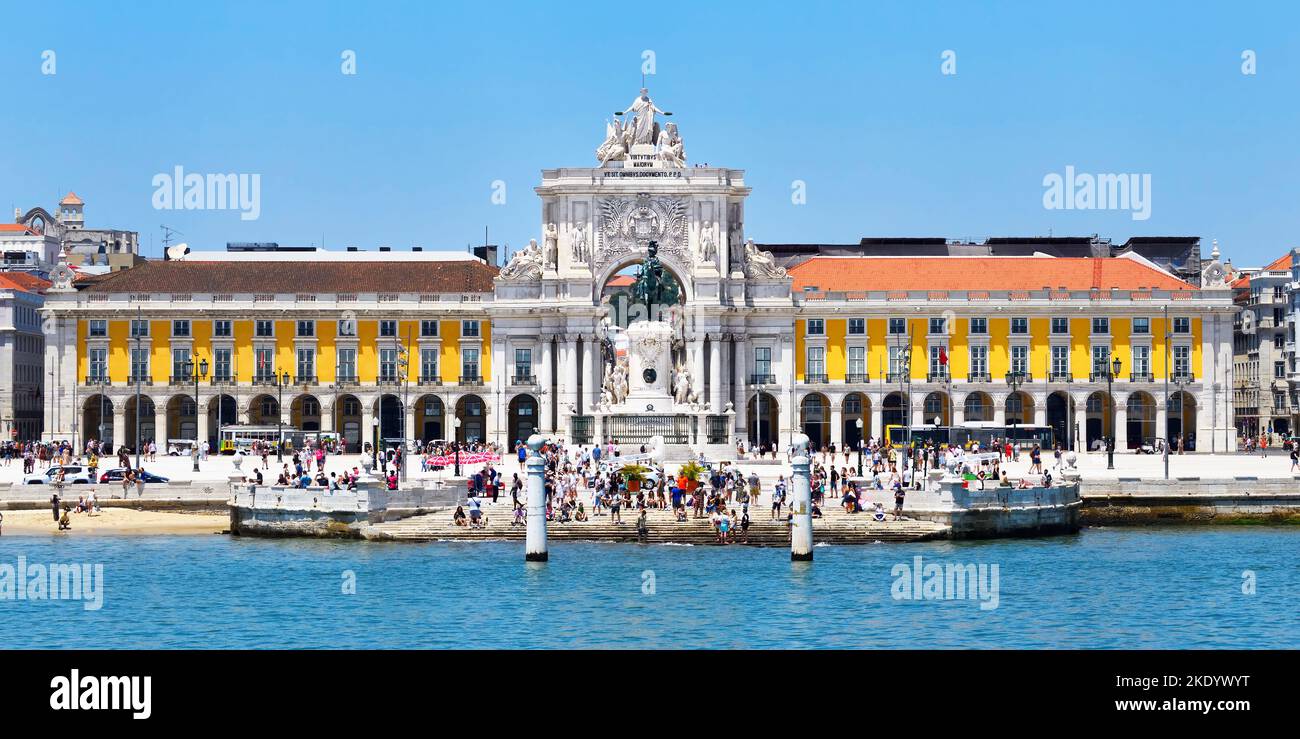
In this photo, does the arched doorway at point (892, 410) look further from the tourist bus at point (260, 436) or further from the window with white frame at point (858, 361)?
the tourist bus at point (260, 436)

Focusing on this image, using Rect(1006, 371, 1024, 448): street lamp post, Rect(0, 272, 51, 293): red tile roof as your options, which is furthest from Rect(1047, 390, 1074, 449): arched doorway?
Rect(0, 272, 51, 293): red tile roof

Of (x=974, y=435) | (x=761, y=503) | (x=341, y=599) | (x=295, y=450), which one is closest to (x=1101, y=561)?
(x=761, y=503)

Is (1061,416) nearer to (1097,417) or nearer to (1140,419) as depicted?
(1097,417)

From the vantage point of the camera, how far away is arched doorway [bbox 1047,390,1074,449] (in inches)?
3952

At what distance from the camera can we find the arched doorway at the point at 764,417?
10162 centimetres

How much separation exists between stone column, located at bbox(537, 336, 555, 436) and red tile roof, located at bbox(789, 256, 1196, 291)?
12.4 m

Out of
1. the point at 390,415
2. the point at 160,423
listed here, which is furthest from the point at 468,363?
the point at 160,423

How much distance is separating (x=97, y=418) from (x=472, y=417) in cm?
1754

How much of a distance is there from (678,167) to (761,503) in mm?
44118

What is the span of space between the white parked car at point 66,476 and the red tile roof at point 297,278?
111ft

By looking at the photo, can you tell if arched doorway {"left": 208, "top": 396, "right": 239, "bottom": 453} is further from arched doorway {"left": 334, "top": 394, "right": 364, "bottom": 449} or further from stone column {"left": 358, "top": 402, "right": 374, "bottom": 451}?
stone column {"left": 358, "top": 402, "right": 374, "bottom": 451}

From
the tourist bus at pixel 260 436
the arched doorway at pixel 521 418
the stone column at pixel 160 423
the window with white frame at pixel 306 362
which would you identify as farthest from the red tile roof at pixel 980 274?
the stone column at pixel 160 423

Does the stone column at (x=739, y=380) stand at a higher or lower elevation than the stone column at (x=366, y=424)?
higher
